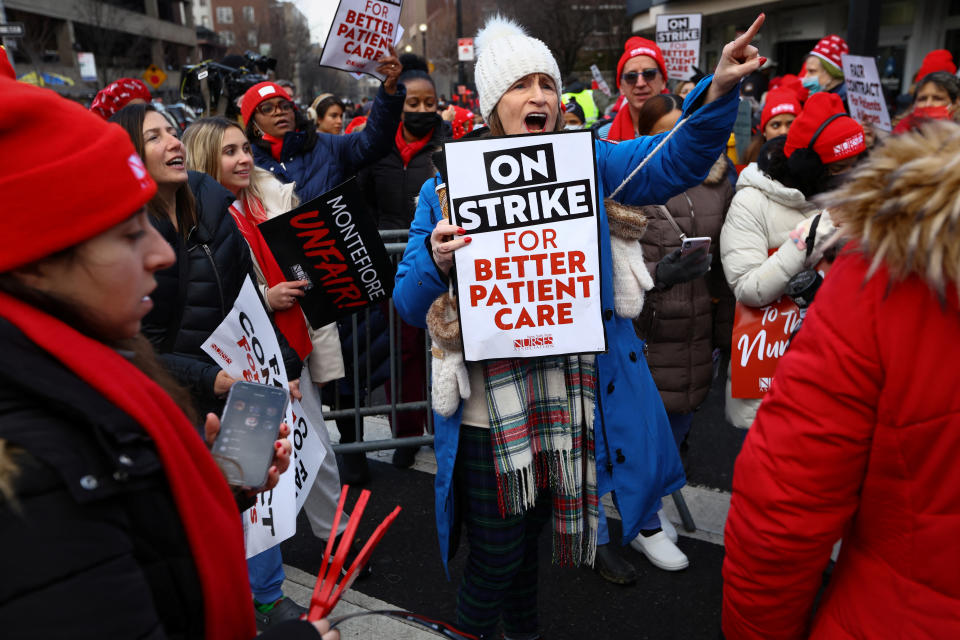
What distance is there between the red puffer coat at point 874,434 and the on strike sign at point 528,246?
0.90m

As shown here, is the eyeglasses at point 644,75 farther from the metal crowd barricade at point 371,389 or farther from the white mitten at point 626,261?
the white mitten at point 626,261

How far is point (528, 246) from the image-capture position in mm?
2230

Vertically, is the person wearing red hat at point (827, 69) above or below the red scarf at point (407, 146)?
above

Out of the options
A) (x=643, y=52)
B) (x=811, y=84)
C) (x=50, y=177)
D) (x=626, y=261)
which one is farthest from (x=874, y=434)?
(x=811, y=84)

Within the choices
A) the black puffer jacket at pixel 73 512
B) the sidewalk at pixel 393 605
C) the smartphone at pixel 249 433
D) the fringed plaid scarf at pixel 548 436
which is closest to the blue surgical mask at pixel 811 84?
the sidewalk at pixel 393 605

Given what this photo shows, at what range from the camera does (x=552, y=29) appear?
3108cm

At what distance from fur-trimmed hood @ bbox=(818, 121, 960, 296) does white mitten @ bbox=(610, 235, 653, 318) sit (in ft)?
3.61

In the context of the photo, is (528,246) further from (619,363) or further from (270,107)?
(270,107)

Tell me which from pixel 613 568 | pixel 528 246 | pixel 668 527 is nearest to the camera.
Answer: pixel 528 246

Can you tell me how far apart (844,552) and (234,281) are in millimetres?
2138

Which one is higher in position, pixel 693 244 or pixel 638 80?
pixel 638 80

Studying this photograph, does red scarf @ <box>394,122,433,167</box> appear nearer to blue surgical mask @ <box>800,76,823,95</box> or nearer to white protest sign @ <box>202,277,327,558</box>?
white protest sign @ <box>202,277,327,558</box>

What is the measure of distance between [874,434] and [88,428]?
121 centimetres

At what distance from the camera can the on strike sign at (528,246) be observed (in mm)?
2207
